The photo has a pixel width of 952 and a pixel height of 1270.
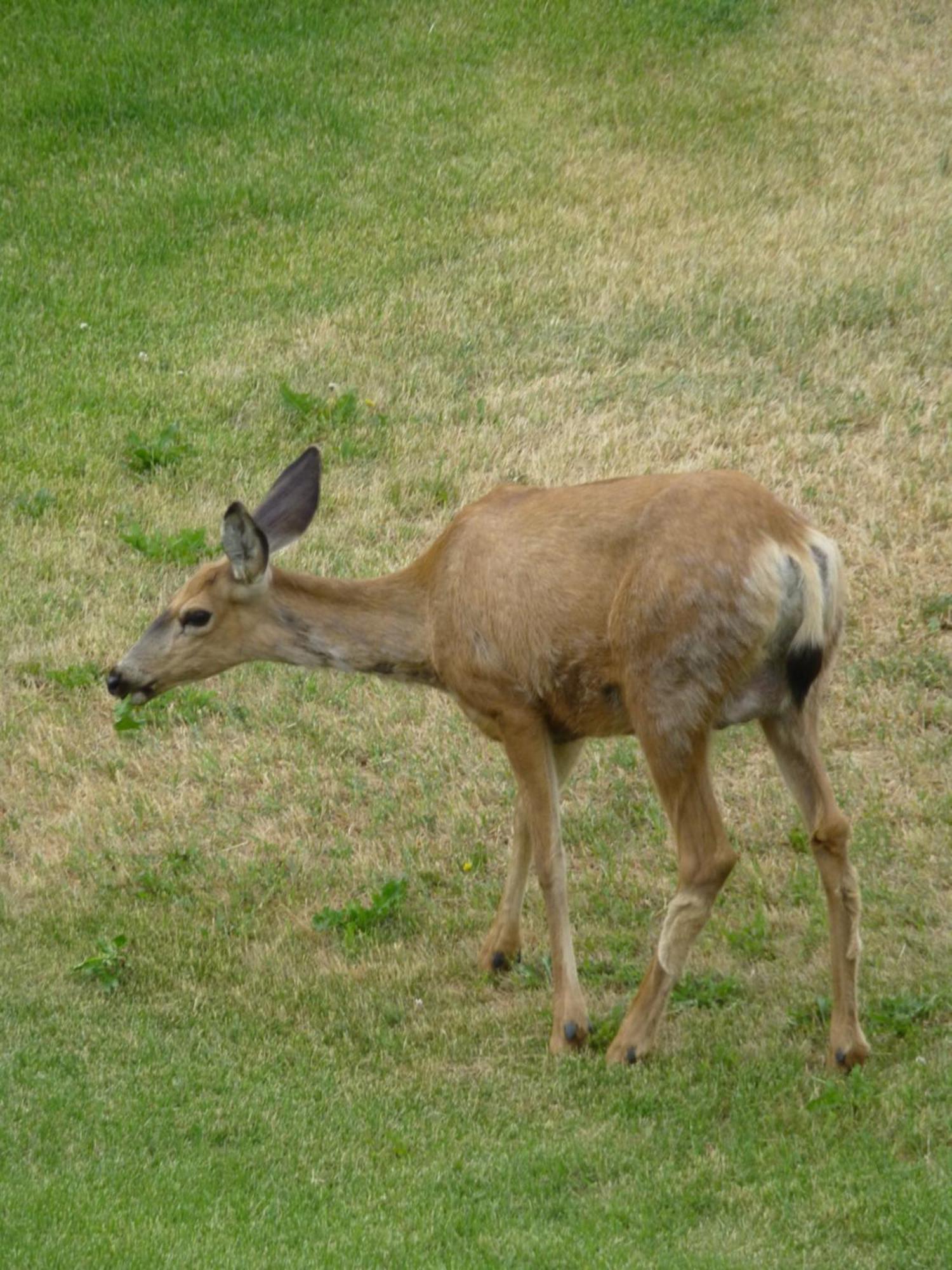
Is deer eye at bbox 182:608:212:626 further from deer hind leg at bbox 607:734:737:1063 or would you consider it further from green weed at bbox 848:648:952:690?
green weed at bbox 848:648:952:690

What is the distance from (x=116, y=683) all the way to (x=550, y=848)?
2087 millimetres

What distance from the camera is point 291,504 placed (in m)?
8.27

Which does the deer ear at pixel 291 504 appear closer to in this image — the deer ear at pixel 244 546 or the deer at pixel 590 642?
the deer at pixel 590 642

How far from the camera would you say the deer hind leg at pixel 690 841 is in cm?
694

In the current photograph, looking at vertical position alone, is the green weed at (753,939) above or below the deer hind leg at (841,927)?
below

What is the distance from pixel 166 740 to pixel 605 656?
4.06 m

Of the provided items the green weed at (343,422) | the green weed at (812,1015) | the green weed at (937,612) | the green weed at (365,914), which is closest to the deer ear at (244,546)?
the green weed at (365,914)

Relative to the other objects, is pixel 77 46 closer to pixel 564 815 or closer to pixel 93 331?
pixel 93 331

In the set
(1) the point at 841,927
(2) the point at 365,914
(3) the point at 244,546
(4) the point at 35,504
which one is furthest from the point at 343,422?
(1) the point at 841,927

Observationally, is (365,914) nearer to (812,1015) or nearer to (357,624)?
(357,624)

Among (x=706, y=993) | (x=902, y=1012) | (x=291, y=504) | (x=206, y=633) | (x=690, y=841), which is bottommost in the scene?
(x=706, y=993)

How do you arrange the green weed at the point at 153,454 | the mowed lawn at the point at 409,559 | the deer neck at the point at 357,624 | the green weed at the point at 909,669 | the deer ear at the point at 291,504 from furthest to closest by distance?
1. the green weed at the point at 153,454
2. the green weed at the point at 909,669
3. the deer ear at the point at 291,504
4. the deer neck at the point at 357,624
5. the mowed lawn at the point at 409,559

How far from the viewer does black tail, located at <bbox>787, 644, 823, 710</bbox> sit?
6902 mm

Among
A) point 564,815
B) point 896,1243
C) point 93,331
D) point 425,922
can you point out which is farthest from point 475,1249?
point 93,331
